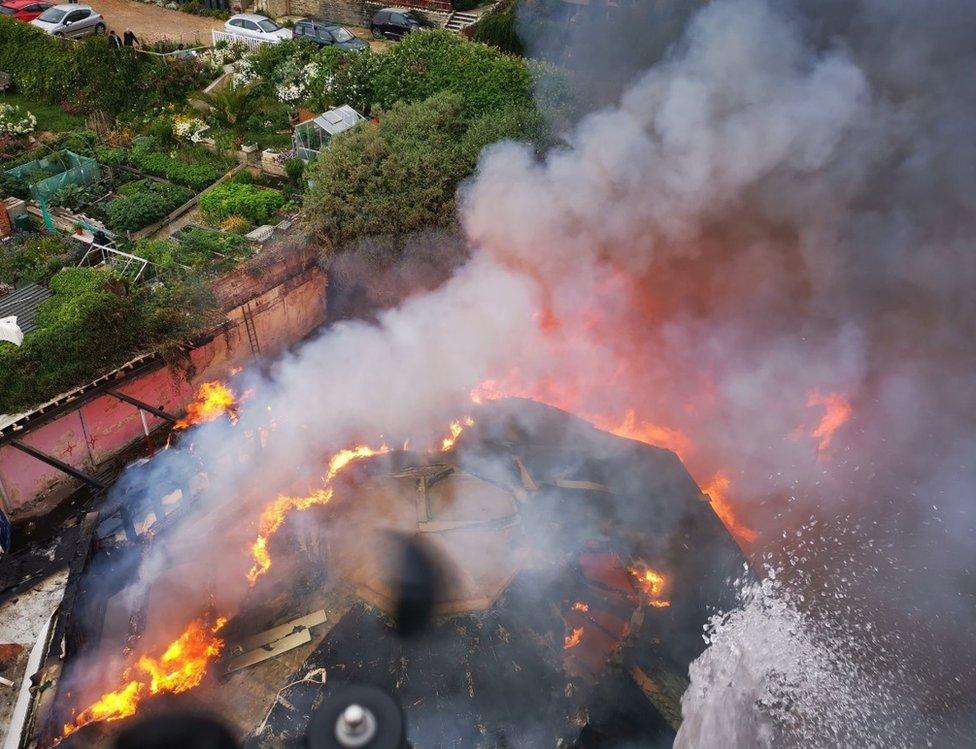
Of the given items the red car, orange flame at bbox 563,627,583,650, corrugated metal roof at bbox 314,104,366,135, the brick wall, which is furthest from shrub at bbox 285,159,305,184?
the red car

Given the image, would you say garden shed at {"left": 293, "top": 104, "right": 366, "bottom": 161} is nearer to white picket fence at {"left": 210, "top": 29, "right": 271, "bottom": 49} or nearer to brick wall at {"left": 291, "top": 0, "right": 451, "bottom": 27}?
white picket fence at {"left": 210, "top": 29, "right": 271, "bottom": 49}

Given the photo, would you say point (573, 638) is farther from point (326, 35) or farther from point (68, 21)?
point (68, 21)

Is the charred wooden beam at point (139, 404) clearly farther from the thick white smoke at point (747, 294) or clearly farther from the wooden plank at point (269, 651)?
the wooden plank at point (269, 651)

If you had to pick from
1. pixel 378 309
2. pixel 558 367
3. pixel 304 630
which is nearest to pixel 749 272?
pixel 558 367

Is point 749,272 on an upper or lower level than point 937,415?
upper

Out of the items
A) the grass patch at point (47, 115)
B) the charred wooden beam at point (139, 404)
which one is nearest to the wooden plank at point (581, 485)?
the charred wooden beam at point (139, 404)

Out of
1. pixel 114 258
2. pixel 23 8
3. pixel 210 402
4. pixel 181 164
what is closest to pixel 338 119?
pixel 181 164

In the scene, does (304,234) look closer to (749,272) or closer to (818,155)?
(749,272)

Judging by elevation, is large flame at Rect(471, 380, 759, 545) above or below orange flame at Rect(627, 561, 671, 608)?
below
